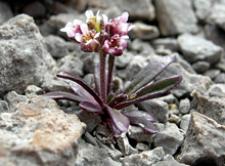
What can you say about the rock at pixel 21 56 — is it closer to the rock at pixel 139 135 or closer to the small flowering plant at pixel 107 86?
the small flowering plant at pixel 107 86

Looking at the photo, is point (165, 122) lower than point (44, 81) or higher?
lower

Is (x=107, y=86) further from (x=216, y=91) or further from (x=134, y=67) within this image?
(x=216, y=91)

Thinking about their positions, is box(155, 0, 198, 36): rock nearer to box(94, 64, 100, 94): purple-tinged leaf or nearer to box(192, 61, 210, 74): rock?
box(192, 61, 210, 74): rock

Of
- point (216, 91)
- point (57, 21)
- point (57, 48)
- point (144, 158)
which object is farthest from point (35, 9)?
point (144, 158)

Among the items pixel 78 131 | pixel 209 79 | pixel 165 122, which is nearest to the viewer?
pixel 78 131

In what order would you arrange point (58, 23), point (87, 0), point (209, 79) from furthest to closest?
point (87, 0) < point (58, 23) < point (209, 79)

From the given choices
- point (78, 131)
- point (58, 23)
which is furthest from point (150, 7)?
point (78, 131)

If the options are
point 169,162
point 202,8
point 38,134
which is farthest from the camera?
point 202,8

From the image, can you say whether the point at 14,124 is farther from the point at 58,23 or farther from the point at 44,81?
the point at 58,23
